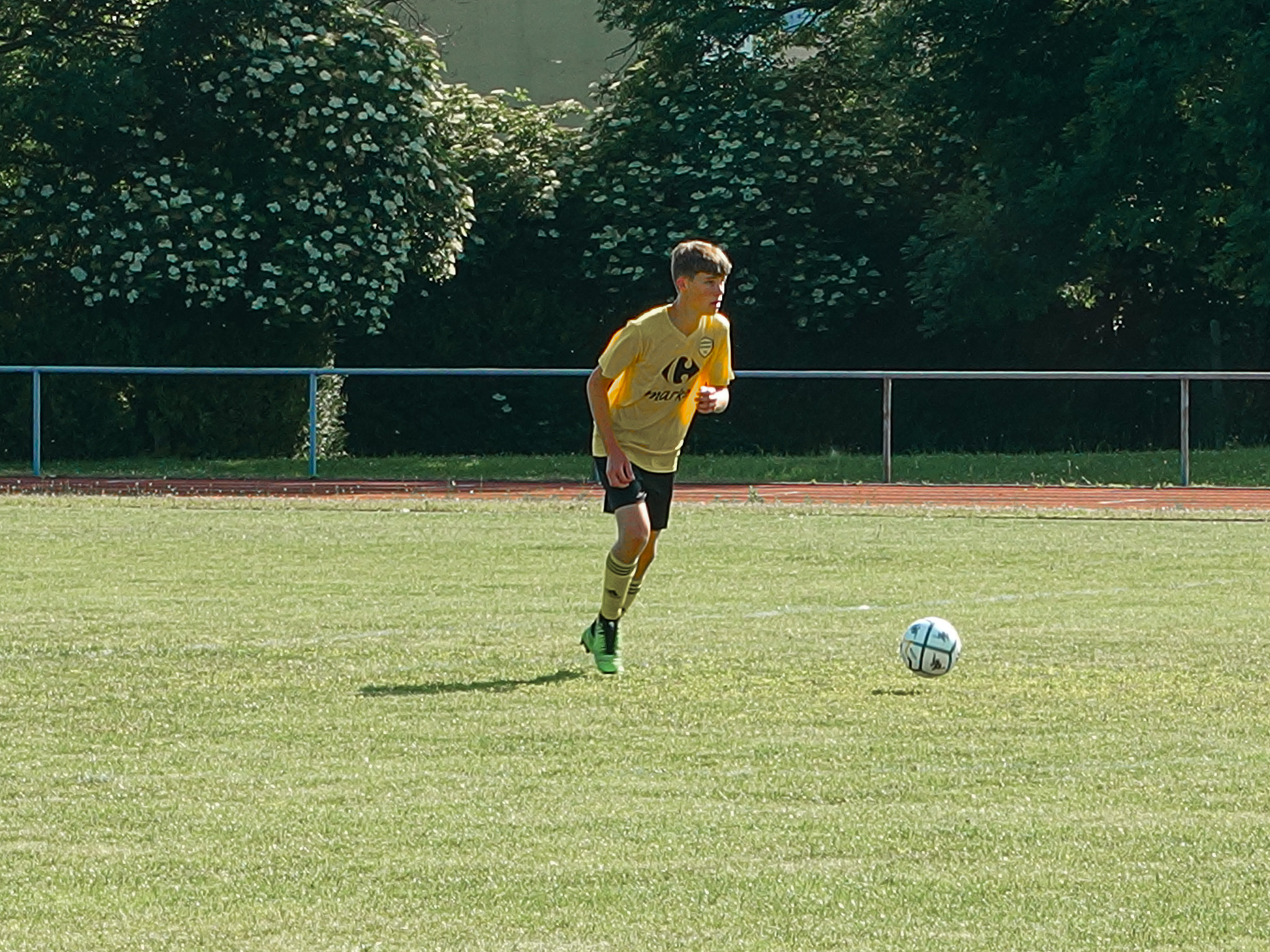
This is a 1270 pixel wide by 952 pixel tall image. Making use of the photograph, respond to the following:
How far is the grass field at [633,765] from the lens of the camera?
5195 mm

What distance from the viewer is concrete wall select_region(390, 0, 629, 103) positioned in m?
44.6

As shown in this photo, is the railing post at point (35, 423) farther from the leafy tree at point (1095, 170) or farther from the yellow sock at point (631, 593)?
the yellow sock at point (631, 593)

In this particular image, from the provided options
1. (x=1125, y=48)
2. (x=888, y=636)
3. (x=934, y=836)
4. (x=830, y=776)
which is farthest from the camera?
(x=1125, y=48)

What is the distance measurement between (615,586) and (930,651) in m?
1.52

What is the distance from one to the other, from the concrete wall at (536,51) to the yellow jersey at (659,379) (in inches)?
1378

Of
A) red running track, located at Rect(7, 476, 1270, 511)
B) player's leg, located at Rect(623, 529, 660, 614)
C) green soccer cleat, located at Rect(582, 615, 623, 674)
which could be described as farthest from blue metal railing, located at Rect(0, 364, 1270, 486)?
green soccer cleat, located at Rect(582, 615, 623, 674)

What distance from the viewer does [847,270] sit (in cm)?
3198

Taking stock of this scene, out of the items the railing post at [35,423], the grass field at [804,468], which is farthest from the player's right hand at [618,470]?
the railing post at [35,423]

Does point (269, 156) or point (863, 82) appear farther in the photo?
point (863, 82)

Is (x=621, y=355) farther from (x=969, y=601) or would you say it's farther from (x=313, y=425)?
(x=313, y=425)

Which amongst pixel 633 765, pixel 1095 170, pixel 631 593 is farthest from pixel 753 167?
pixel 633 765

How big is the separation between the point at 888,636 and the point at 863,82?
2419 cm

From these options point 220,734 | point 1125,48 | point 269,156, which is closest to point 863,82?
point 1125,48

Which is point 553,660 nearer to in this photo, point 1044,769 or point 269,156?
point 1044,769
